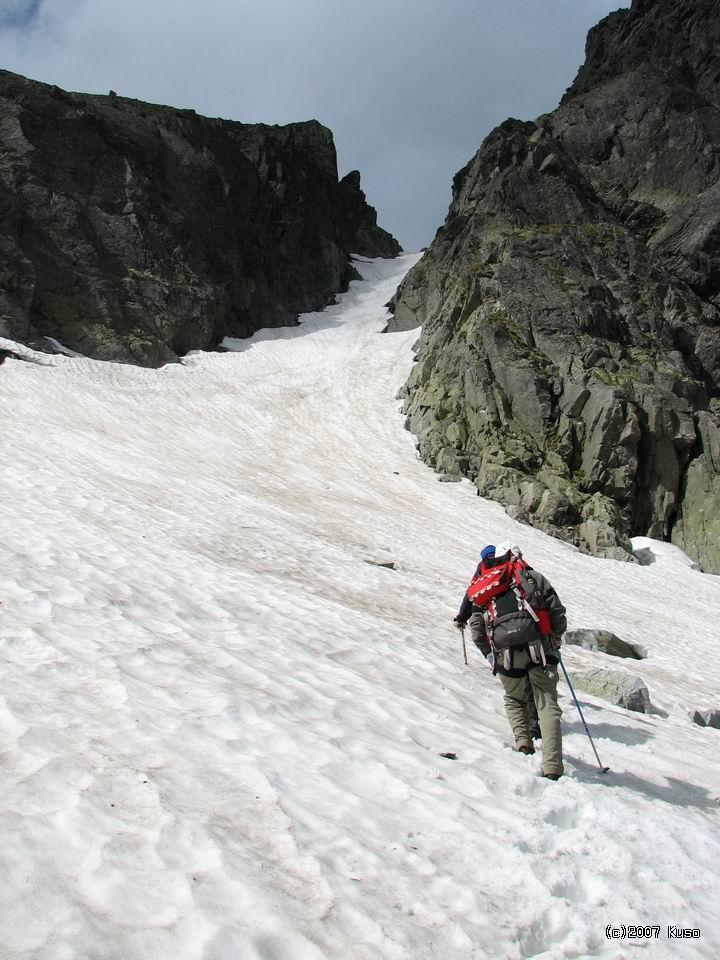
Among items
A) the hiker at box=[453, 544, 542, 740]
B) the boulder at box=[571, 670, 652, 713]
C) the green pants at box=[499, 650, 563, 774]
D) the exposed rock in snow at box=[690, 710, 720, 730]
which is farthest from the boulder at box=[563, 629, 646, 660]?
the green pants at box=[499, 650, 563, 774]

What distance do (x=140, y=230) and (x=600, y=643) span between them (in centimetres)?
5313

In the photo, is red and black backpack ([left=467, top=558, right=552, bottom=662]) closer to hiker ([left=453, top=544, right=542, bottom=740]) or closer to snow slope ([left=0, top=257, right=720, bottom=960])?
hiker ([left=453, top=544, right=542, bottom=740])

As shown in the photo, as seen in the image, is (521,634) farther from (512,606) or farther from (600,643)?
(600,643)

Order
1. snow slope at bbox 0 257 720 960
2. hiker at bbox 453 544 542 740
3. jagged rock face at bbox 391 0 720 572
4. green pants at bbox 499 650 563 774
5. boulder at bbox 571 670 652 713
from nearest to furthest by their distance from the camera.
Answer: snow slope at bbox 0 257 720 960 → green pants at bbox 499 650 563 774 → hiker at bbox 453 544 542 740 → boulder at bbox 571 670 652 713 → jagged rock face at bbox 391 0 720 572

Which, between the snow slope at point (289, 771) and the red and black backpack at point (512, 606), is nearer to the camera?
the snow slope at point (289, 771)

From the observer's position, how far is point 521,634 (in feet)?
21.2

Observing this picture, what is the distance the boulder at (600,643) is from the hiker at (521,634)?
7461 millimetres

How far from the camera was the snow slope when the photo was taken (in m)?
3.34

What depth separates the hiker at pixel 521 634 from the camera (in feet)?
21.1

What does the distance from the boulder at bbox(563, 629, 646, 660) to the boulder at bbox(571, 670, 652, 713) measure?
2.90 metres

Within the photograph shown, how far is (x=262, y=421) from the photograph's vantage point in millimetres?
37000

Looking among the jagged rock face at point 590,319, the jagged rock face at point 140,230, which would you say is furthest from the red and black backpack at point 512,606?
the jagged rock face at point 140,230

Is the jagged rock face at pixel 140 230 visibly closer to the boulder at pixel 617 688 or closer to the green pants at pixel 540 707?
the boulder at pixel 617 688

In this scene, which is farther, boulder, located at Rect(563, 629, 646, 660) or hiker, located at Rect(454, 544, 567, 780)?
boulder, located at Rect(563, 629, 646, 660)
